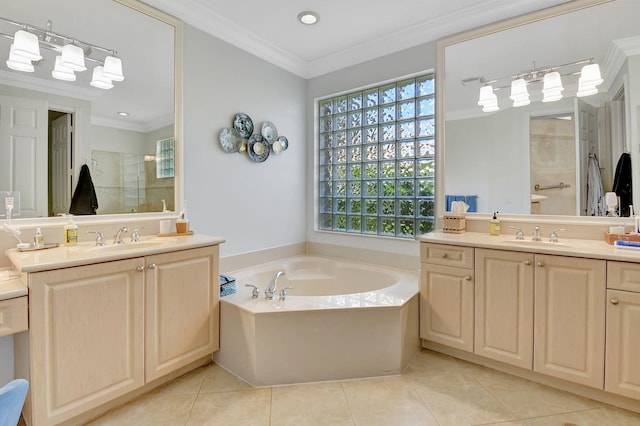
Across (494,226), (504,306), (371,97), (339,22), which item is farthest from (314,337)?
(339,22)

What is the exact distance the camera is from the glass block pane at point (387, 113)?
3031mm

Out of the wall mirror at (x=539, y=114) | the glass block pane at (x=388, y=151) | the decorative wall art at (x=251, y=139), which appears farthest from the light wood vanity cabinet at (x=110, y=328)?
the wall mirror at (x=539, y=114)

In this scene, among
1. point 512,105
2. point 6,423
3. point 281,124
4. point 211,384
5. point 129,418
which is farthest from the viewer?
point 281,124

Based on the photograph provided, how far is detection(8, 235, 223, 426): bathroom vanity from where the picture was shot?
1.40m

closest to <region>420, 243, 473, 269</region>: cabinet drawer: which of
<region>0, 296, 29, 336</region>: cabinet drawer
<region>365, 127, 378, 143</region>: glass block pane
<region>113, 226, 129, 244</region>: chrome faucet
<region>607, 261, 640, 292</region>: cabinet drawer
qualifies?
<region>607, 261, 640, 292</region>: cabinet drawer

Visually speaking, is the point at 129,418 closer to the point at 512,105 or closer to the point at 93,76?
the point at 93,76

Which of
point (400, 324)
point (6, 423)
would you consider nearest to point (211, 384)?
point (400, 324)

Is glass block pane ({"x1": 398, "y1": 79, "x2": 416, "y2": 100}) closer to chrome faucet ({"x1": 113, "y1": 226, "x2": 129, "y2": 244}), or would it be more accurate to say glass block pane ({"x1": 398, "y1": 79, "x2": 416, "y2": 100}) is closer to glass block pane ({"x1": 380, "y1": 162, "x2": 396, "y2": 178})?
glass block pane ({"x1": 380, "y1": 162, "x2": 396, "y2": 178})

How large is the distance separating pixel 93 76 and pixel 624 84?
3259 mm

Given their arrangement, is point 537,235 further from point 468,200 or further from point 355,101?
point 355,101

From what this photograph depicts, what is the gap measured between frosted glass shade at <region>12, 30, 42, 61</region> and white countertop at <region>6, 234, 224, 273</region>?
1038 millimetres

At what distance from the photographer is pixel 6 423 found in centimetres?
61

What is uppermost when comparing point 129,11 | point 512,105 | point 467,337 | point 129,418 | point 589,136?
point 129,11

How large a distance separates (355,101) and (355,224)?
4.04 feet
